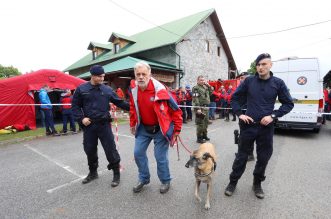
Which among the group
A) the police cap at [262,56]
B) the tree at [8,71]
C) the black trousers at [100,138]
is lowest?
the black trousers at [100,138]

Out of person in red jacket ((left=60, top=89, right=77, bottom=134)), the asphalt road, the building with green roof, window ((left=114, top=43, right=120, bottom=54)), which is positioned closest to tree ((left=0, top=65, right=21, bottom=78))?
the building with green roof

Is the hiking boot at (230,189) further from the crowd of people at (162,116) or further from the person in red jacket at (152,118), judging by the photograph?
the person in red jacket at (152,118)

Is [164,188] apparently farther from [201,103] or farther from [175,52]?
[175,52]

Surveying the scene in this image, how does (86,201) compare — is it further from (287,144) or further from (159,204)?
(287,144)

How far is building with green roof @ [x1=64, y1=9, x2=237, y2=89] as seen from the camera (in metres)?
17.2

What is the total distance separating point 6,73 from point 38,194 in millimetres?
92263

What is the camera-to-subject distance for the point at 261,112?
3.19 meters

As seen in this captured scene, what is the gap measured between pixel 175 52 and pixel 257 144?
15778 mm

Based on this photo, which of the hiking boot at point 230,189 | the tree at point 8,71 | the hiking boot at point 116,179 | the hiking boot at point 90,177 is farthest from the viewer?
the tree at point 8,71

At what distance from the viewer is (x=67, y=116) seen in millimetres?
8977

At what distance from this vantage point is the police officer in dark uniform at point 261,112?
3148 mm

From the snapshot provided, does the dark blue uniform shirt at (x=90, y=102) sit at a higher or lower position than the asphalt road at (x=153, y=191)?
higher

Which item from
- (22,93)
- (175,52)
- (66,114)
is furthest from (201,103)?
(175,52)

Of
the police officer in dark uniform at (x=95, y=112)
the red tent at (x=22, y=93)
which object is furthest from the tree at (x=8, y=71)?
the police officer in dark uniform at (x=95, y=112)
